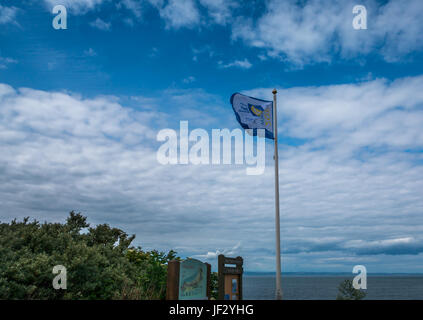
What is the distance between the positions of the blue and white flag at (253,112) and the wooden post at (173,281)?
6382 millimetres

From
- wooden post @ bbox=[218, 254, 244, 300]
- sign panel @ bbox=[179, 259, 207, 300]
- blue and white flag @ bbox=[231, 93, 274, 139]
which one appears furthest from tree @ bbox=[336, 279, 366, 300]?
blue and white flag @ bbox=[231, 93, 274, 139]

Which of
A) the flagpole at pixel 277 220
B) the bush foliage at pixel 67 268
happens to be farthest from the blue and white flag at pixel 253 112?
the bush foliage at pixel 67 268

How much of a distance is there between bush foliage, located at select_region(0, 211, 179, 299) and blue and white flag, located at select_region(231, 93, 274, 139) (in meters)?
7.52

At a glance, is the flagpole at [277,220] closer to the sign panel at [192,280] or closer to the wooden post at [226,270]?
the wooden post at [226,270]

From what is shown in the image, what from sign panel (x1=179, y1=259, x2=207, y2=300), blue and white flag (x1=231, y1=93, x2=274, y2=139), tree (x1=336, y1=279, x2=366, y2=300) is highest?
blue and white flag (x1=231, y1=93, x2=274, y2=139)

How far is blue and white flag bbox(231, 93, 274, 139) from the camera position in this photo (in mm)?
15641

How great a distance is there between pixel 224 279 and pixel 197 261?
5.79 feet

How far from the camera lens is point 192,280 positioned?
13352 mm

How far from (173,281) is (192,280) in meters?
0.73

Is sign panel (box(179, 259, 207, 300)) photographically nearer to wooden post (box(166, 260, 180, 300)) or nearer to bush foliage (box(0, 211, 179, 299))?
wooden post (box(166, 260, 180, 300))

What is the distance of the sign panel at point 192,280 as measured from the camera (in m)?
13.1

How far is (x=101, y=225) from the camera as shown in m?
21.8
